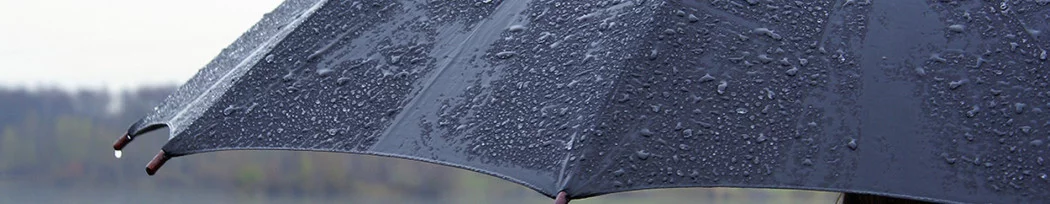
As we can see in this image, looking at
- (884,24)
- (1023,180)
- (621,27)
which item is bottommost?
(1023,180)

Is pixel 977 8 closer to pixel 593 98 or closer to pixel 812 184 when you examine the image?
pixel 812 184

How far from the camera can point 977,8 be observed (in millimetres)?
1090

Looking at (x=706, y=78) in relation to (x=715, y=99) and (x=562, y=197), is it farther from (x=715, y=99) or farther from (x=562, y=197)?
(x=562, y=197)

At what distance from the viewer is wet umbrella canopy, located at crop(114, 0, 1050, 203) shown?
0.98 m

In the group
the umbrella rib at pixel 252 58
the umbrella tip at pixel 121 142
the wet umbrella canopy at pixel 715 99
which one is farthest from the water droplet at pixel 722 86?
the umbrella tip at pixel 121 142

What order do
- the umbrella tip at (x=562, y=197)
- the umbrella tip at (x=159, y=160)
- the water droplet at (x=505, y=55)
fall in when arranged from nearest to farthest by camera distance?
the umbrella tip at (x=562, y=197) < the water droplet at (x=505, y=55) < the umbrella tip at (x=159, y=160)

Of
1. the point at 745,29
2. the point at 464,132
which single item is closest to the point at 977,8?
the point at 745,29

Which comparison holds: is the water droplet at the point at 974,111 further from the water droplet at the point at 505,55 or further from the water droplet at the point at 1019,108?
the water droplet at the point at 505,55

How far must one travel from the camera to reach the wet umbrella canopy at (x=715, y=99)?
98 cm

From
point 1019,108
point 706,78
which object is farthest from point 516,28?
point 1019,108

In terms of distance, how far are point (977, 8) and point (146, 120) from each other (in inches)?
35.4

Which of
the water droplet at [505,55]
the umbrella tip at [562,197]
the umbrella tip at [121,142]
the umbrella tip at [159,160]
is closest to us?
the umbrella tip at [562,197]

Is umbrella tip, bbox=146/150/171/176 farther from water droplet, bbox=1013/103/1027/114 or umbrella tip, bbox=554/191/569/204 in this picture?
water droplet, bbox=1013/103/1027/114

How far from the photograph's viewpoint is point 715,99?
100 centimetres
